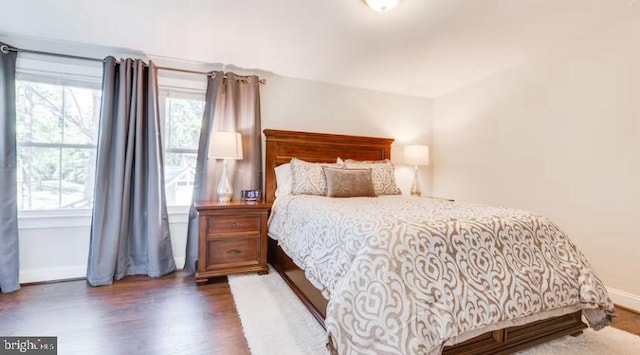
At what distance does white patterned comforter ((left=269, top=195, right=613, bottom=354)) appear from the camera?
3.99 feet

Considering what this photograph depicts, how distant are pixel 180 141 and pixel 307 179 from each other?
1441mm

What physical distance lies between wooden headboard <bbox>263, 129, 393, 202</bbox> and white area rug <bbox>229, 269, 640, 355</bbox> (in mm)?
1305

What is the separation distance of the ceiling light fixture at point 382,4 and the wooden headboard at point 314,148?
162 centimetres

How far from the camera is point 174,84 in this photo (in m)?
2.92

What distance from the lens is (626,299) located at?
222cm

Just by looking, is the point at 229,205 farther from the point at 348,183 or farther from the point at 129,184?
the point at 348,183

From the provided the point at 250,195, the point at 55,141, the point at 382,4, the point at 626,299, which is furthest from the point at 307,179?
the point at 626,299

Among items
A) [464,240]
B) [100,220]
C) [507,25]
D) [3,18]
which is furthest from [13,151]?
[507,25]

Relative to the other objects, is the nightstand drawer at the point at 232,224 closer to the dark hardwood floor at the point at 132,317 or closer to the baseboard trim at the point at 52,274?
the dark hardwood floor at the point at 132,317

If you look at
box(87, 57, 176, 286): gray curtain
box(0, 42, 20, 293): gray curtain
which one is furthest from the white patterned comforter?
box(0, 42, 20, 293): gray curtain

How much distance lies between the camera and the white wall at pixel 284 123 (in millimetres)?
2535

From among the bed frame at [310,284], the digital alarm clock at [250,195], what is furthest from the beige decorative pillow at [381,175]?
the digital alarm clock at [250,195]

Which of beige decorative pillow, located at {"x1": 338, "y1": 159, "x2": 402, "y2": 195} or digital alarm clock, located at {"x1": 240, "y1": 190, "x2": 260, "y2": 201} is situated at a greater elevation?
beige decorative pillow, located at {"x1": 338, "y1": 159, "x2": 402, "y2": 195}

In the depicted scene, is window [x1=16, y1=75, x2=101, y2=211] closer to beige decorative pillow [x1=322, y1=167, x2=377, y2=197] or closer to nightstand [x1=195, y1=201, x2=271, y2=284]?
nightstand [x1=195, y1=201, x2=271, y2=284]
